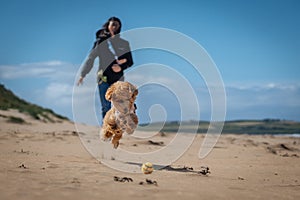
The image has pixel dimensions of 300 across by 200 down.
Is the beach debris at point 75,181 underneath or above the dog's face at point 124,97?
underneath

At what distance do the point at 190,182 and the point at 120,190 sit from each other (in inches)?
45.9

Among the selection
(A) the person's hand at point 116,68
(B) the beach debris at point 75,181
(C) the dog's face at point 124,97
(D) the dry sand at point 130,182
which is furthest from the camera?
(A) the person's hand at point 116,68

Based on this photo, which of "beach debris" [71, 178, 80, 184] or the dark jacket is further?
the dark jacket

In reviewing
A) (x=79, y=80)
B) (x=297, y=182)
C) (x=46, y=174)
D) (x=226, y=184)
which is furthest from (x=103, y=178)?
(x=79, y=80)

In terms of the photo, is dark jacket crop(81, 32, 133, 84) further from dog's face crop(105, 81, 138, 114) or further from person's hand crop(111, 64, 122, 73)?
dog's face crop(105, 81, 138, 114)

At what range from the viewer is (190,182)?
4.66 m

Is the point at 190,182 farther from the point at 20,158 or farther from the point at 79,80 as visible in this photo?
the point at 79,80

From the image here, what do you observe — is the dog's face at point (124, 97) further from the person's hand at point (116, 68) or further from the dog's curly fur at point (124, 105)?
the person's hand at point (116, 68)

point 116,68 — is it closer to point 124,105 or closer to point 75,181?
point 124,105

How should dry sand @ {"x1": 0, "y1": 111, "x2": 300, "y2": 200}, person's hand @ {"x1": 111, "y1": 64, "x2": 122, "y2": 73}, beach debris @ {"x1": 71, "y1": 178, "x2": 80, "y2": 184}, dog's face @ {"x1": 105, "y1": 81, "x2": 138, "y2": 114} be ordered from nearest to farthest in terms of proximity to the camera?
1. dry sand @ {"x1": 0, "y1": 111, "x2": 300, "y2": 200}
2. beach debris @ {"x1": 71, "y1": 178, "x2": 80, "y2": 184}
3. dog's face @ {"x1": 105, "y1": 81, "x2": 138, "y2": 114}
4. person's hand @ {"x1": 111, "y1": 64, "x2": 122, "y2": 73}

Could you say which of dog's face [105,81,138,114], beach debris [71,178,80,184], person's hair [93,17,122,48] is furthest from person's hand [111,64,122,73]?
beach debris [71,178,80,184]

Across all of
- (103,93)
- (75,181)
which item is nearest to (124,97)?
(75,181)

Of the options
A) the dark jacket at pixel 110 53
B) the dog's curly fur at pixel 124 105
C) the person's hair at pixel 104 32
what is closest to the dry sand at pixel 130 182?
the dog's curly fur at pixel 124 105

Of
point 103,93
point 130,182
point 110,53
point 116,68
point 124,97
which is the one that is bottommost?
point 130,182
